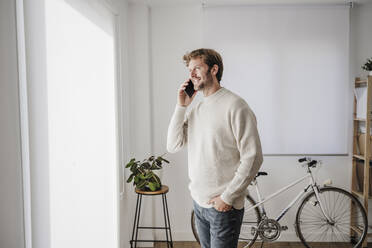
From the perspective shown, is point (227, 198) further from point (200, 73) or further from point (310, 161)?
point (310, 161)

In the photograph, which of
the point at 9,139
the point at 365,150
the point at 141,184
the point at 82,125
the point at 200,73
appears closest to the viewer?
the point at 9,139

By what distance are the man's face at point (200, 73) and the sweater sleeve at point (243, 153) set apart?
228 mm

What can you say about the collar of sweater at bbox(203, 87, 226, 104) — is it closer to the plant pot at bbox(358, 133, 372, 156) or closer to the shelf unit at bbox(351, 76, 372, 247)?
the shelf unit at bbox(351, 76, 372, 247)

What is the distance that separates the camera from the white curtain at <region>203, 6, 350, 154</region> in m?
2.99

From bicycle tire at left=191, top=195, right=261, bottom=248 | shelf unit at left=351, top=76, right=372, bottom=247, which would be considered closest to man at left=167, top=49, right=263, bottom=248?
bicycle tire at left=191, top=195, right=261, bottom=248

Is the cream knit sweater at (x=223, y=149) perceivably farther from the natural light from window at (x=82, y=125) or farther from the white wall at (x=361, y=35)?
the white wall at (x=361, y=35)

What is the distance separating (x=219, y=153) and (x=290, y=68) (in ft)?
6.05

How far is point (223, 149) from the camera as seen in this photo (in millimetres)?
1524

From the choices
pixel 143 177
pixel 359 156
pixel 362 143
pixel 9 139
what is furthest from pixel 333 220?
pixel 9 139

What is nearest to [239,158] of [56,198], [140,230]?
[56,198]

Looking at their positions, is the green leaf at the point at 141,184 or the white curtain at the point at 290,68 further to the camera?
the white curtain at the point at 290,68

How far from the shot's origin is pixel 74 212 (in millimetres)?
2107

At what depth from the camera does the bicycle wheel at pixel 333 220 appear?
3072 millimetres

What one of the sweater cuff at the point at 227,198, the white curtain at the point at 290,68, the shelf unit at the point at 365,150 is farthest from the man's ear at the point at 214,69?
the shelf unit at the point at 365,150
